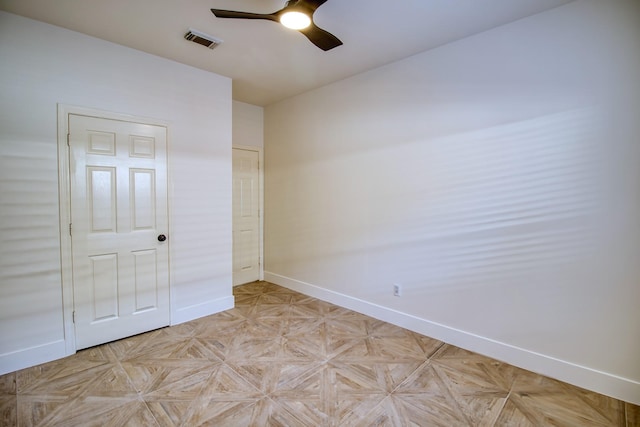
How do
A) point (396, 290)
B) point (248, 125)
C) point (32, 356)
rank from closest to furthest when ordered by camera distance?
point (32, 356) < point (396, 290) < point (248, 125)

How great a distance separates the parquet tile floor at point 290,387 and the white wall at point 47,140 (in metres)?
0.41

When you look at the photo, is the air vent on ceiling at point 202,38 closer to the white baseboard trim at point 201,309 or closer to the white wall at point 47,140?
the white wall at point 47,140

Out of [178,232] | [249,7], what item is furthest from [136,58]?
[178,232]

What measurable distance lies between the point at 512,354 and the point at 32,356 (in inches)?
155

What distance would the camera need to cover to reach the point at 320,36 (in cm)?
207

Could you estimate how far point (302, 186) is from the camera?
4.15 metres

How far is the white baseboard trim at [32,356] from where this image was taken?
2318 mm

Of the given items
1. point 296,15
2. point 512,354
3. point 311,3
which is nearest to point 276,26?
point 296,15

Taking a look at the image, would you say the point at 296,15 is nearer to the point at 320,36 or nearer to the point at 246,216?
the point at 320,36

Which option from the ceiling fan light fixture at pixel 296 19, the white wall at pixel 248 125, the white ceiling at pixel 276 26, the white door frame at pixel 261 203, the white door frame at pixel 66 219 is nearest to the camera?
the ceiling fan light fixture at pixel 296 19

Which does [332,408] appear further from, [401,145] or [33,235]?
[33,235]

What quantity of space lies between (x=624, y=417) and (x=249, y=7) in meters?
3.78

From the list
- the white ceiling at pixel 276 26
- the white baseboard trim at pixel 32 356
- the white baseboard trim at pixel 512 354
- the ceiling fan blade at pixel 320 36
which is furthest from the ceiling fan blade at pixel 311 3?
the white baseboard trim at pixel 32 356

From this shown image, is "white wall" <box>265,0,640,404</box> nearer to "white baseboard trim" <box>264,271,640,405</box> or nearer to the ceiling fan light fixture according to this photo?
"white baseboard trim" <box>264,271,640,405</box>
